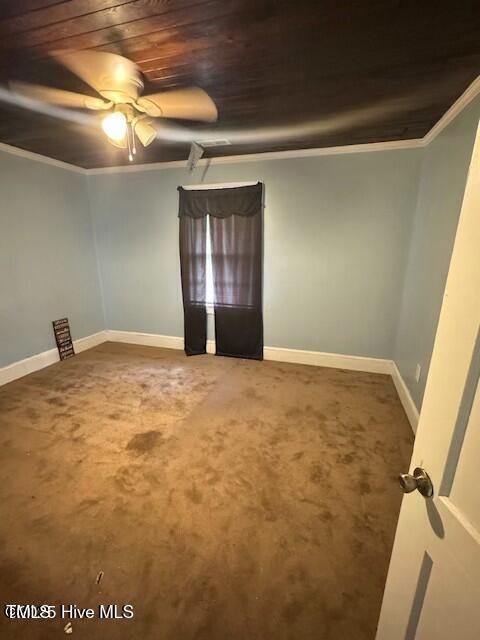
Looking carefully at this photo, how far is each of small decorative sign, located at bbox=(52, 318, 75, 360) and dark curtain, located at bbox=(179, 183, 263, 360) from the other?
1852mm

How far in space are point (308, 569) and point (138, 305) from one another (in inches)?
136

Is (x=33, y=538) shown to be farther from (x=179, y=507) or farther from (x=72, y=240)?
(x=72, y=240)

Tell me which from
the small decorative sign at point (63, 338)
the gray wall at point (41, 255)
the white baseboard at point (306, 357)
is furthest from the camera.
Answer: the small decorative sign at point (63, 338)

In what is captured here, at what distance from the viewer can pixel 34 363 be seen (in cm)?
329

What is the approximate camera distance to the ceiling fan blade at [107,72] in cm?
129

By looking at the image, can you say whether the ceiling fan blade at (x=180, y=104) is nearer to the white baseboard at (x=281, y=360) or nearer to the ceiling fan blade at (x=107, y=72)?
the ceiling fan blade at (x=107, y=72)

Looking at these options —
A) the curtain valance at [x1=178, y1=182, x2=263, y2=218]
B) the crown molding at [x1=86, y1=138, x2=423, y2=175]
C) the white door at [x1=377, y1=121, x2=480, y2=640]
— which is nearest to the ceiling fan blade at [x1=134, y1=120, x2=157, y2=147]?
Answer: the curtain valance at [x1=178, y1=182, x2=263, y2=218]

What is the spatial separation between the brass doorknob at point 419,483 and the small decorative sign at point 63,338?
12.6 feet

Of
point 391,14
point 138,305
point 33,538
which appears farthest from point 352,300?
point 33,538

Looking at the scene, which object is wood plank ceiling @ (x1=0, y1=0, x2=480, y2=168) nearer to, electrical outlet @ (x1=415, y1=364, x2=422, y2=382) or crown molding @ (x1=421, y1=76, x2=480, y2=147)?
crown molding @ (x1=421, y1=76, x2=480, y2=147)

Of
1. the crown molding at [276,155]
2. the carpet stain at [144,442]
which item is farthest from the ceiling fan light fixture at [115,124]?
the carpet stain at [144,442]

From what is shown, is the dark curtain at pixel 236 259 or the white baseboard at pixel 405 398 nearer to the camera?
the white baseboard at pixel 405 398

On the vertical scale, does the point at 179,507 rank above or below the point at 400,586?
below

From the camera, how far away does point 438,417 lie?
2.26ft
